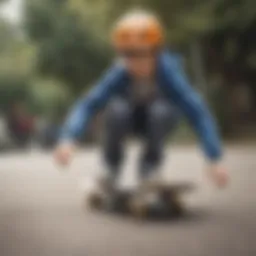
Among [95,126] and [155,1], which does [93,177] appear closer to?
[95,126]

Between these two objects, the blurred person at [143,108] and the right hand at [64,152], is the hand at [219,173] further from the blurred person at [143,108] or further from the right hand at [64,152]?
the right hand at [64,152]

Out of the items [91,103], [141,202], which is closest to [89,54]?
[91,103]

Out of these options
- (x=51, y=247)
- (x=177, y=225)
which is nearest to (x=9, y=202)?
(x=51, y=247)

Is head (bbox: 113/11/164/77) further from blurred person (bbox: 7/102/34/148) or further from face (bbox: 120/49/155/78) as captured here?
blurred person (bbox: 7/102/34/148)

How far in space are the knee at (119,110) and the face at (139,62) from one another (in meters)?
0.03

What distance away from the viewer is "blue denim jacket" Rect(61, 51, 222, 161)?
58 centimetres

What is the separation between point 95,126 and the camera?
590mm

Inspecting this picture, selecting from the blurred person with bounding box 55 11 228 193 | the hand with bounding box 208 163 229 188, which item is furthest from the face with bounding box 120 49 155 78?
the hand with bounding box 208 163 229 188

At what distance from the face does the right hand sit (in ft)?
0.30

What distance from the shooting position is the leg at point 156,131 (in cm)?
57

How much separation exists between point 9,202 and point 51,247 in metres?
0.06

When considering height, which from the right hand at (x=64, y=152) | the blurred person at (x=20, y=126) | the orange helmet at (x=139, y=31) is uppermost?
the orange helmet at (x=139, y=31)

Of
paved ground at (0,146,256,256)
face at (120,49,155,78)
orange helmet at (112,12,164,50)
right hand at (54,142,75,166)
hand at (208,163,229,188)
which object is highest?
orange helmet at (112,12,164,50)

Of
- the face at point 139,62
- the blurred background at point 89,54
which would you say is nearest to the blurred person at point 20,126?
the blurred background at point 89,54
